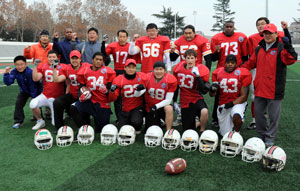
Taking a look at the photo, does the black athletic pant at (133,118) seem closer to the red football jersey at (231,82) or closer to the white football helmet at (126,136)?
the white football helmet at (126,136)

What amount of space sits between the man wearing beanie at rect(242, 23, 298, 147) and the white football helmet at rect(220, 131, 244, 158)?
68 centimetres

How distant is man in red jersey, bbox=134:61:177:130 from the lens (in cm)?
494

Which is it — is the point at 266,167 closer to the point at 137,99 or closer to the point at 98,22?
the point at 137,99

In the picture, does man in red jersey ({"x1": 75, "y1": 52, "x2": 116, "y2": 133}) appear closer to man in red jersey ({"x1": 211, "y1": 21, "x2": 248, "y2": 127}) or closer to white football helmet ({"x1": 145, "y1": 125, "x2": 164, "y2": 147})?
white football helmet ({"x1": 145, "y1": 125, "x2": 164, "y2": 147})

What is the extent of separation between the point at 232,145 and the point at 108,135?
197 centimetres

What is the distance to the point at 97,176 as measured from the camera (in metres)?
3.44

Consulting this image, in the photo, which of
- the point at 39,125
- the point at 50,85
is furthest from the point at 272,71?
the point at 39,125

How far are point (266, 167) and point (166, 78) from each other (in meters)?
2.27

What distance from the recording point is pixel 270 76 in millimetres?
4211

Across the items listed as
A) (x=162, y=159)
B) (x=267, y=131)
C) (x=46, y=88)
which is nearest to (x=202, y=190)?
(x=162, y=159)

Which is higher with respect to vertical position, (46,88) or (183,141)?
(46,88)

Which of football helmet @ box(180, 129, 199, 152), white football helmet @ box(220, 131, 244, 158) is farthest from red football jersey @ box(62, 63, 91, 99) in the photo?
white football helmet @ box(220, 131, 244, 158)

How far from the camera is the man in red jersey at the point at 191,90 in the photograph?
499 cm

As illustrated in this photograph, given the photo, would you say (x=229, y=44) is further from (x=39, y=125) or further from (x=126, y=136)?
(x=39, y=125)
